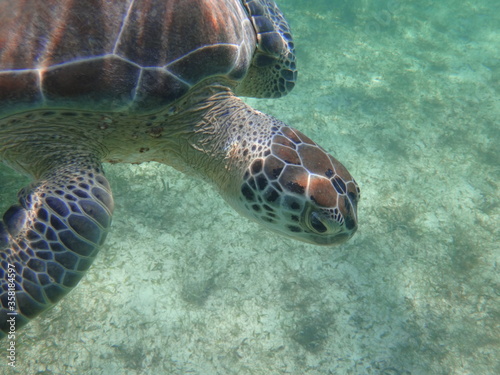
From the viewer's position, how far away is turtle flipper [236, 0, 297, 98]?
2412 mm

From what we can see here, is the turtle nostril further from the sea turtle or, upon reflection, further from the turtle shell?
the turtle shell

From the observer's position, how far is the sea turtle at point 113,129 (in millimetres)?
1427

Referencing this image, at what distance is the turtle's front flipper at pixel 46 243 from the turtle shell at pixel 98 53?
43 centimetres

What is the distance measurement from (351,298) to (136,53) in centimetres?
217

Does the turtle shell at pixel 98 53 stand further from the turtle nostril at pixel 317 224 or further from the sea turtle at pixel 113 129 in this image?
the turtle nostril at pixel 317 224

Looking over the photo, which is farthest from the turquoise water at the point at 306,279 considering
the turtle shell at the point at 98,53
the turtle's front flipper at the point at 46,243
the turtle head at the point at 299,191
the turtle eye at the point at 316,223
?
the turtle shell at the point at 98,53

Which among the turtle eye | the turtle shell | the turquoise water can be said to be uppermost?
the turtle shell

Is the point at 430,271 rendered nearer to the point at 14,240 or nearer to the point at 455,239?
the point at 455,239

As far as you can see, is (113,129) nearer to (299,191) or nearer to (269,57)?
(299,191)

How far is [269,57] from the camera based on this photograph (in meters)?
2.50

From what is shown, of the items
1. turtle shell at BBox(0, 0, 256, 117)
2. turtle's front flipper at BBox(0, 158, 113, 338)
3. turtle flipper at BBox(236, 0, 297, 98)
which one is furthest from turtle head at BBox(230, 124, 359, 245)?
turtle flipper at BBox(236, 0, 297, 98)

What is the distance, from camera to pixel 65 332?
1.84 meters

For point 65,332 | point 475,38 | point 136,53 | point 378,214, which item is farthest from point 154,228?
point 475,38

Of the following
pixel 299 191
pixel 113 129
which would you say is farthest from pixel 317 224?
pixel 113 129
